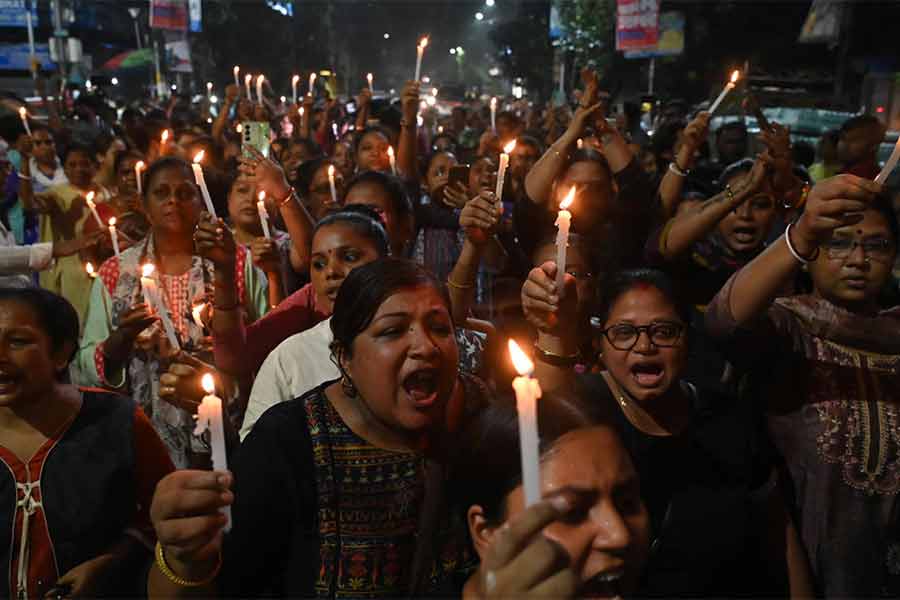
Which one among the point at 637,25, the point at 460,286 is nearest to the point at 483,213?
the point at 460,286

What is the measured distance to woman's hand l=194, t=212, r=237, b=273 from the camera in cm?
298

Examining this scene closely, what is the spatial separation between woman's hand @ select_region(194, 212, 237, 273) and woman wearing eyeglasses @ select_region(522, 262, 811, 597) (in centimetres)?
118

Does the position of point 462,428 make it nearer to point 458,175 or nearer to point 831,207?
point 831,207

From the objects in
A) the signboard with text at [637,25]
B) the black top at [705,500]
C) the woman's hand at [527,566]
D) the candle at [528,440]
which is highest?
the signboard with text at [637,25]

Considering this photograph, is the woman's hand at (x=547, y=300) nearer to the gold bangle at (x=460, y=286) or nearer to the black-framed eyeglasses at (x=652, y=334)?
the black-framed eyeglasses at (x=652, y=334)

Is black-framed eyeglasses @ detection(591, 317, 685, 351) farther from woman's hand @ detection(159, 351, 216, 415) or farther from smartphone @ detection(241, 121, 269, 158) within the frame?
smartphone @ detection(241, 121, 269, 158)

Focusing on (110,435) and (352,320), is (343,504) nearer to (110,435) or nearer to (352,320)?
(352,320)

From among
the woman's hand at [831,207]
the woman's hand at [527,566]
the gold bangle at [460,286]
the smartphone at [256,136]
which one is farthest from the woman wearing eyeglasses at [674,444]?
the smartphone at [256,136]

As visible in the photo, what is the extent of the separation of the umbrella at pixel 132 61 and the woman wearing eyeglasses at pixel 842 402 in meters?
37.2

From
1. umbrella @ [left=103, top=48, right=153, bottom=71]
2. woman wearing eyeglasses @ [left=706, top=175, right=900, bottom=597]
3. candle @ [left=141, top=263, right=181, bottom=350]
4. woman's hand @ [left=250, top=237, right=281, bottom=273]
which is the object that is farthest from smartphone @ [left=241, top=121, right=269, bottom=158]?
umbrella @ [left=103, top=48, right=153, bottom=71]

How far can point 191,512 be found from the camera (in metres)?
1.51

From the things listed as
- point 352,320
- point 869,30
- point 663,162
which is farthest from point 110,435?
point 869,30

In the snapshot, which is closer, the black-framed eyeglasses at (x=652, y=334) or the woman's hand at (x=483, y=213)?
the black-framed eyeglasses at (x=652, y=334)

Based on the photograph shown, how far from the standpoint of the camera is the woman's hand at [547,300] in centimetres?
239
